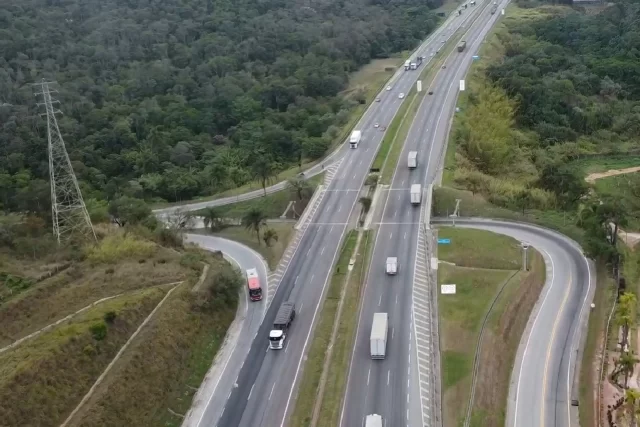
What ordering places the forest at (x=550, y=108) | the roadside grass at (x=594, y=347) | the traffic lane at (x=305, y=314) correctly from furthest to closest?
the forest at (x=550, y=108)
the roadside grass at (x=594, y=347)
the traffic lane at (x=305, y=314)

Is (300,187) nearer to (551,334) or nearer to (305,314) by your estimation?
(305,314)

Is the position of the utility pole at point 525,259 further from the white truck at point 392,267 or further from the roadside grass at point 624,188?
the roadside grass at point 624,188

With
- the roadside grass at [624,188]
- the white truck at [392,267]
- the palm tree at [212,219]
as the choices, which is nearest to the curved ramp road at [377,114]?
the palm tree at [212,219]

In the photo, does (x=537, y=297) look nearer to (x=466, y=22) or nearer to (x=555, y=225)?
(x=555, y=225)

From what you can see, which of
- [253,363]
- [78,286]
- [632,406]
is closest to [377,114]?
[253,363]

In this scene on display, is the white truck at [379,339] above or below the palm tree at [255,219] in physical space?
below

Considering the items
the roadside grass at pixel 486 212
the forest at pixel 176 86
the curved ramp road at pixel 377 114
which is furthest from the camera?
the forest at pixel 176 86
